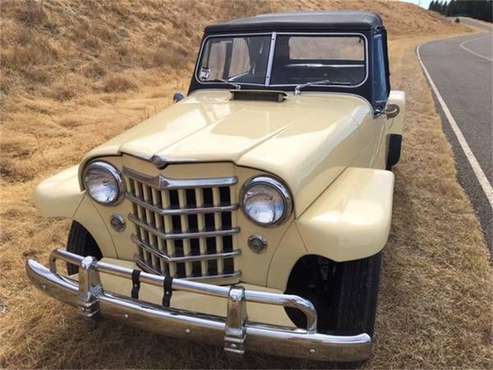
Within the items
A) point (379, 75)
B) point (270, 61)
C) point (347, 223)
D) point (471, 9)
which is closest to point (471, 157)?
point (379, 75)

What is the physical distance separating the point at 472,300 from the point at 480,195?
181cm

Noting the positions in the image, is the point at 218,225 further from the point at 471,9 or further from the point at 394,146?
the point at 471,9

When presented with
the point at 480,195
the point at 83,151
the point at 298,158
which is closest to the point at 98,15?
the point at 83,151

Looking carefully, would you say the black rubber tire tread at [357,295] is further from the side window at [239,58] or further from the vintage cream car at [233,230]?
the side window at [239,58]

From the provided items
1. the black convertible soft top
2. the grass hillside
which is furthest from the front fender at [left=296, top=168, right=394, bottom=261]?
the grass hillside

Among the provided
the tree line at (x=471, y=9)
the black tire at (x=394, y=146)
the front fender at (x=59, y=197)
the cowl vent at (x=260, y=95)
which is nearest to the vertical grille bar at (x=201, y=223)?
the front fender at (x=59, y=197)

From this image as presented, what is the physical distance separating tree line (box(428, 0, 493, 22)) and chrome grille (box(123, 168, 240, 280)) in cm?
6542

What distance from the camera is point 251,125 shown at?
103 inches

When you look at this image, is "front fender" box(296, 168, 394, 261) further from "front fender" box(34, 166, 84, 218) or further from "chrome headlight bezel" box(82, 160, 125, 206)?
"front fender" box(34, 166, 84, 218)

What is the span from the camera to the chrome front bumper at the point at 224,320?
77.0 inches

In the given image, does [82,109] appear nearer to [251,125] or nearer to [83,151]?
[83,151]

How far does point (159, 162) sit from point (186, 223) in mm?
308

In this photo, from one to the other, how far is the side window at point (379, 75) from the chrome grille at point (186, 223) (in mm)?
1640

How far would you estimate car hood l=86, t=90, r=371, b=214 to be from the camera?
2.16 metres
